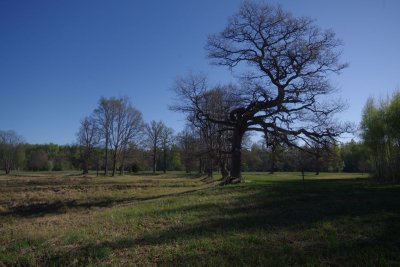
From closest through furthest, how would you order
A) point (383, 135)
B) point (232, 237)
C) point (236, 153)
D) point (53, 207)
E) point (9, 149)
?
1. point (232, 237)
2. point (53, 207)
3. point (236, 153)
4. point (383, 135)
5. point (9, 149)

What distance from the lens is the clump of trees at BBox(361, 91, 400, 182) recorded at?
29.0 metres

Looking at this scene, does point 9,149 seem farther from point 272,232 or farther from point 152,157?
point 272,232

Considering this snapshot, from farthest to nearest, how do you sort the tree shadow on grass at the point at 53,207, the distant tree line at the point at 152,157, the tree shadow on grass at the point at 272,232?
the distant tree line at the point at 152,157, the tree shadow on grass at the point at 53,207, the tree shadow on grass at the point at 272,232

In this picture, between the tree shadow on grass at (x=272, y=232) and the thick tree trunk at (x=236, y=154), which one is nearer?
the tree shadow on grass at (x=272, y=232)

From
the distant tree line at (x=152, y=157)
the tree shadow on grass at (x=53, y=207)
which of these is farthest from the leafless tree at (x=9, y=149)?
the tree shadow on grass at (x=53, y=207)

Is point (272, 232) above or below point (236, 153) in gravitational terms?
below

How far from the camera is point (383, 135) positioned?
1259 inches

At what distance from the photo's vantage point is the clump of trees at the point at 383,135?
29.0m

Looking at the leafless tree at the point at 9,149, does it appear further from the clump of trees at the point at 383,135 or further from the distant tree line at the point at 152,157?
the clump of trees at the point at 383,135

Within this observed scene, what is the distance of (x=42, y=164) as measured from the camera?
333 ft

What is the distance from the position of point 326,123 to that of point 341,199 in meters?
12.1

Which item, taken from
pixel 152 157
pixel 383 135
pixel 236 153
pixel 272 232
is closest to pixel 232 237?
pixel 272 232

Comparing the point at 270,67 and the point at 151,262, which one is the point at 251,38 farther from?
the point at 151,262

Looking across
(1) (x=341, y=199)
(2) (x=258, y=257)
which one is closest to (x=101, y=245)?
(2) (x=258, y=257)
